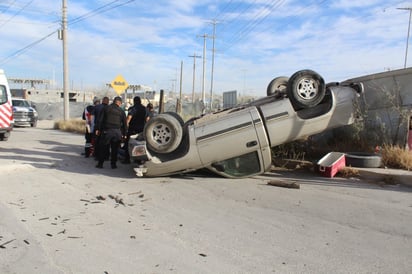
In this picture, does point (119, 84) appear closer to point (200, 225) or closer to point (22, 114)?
point (22, 114)

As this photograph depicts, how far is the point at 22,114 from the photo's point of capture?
846 inches

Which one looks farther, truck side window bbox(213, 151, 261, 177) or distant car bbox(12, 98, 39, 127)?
distant car bbox(12, 98, 39, 127)

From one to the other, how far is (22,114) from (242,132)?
1866 centimetres

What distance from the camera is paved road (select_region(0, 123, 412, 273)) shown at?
3.54m

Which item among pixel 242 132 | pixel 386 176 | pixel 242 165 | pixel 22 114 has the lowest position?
pixel 386 176

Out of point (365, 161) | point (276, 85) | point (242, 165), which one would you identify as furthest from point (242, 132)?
point (365, 161)

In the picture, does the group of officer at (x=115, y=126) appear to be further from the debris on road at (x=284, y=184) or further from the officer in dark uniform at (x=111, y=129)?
the debris on road at (x=284, y=184)

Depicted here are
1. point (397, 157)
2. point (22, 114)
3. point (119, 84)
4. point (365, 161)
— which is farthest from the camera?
point (22, 114)

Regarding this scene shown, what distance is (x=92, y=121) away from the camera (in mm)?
10180

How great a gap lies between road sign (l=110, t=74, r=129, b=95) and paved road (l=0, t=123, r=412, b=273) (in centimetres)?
1032

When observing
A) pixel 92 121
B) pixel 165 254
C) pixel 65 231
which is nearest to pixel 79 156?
pixel 92 121

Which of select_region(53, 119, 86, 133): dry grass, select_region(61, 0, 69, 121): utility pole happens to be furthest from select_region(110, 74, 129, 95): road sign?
select_region(61, 0, 69, 121): utility pole

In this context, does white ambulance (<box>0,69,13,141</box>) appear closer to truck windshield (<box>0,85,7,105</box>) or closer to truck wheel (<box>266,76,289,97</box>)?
truck windshield (<box>0,85,7,105</box>)

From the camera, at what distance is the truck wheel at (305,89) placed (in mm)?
6938
